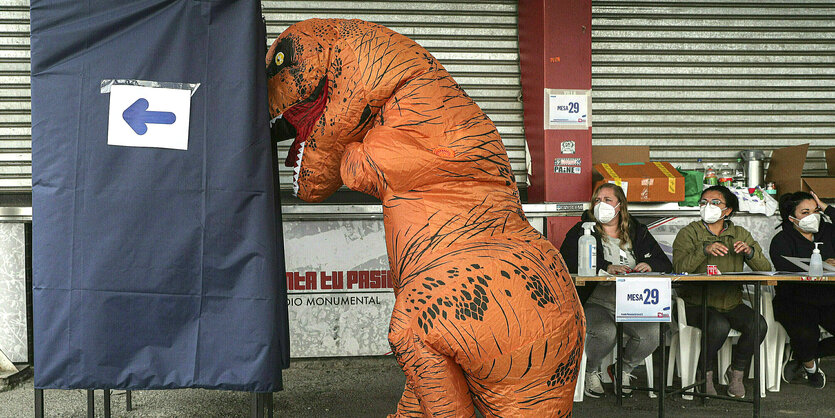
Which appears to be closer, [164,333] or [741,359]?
[164,333]

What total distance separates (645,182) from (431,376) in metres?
4.62

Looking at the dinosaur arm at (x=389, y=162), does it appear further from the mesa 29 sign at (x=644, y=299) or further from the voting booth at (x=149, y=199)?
the mesa 29 sign at (x=644, y=299)

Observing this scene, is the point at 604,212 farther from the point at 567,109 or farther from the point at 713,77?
the point at 713,77

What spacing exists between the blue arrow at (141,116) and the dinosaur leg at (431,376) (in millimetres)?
1272

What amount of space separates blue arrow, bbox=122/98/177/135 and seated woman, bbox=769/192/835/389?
17.8ft

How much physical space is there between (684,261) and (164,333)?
178 inches

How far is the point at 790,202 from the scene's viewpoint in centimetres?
593

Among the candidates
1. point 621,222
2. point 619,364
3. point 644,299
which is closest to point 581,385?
point 619,364

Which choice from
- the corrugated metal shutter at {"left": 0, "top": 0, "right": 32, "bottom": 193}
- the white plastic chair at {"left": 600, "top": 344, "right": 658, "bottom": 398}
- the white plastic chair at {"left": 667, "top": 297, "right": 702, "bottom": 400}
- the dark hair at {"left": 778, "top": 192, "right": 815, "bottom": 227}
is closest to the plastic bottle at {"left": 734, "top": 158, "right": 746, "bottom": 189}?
the dark hair at {"left": 778, "top": 192, "right": 815, "bottom": 227}

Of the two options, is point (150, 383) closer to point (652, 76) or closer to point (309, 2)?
point (309, 2)

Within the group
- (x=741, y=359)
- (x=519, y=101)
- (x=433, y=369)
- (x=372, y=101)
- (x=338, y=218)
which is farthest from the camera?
(x=519, y=101)

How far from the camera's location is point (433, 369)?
7.15 ft

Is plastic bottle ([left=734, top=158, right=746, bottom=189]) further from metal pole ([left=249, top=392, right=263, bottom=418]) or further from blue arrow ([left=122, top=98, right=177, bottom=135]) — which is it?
blue arrow ([left=122, top=98, right=177, bottom=135])

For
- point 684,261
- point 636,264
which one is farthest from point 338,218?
point 684,261
